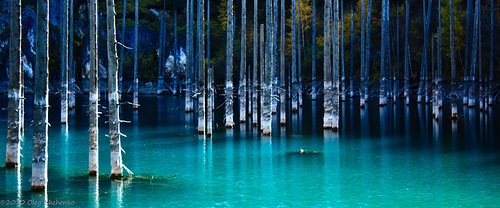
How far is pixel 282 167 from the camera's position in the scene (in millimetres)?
24781

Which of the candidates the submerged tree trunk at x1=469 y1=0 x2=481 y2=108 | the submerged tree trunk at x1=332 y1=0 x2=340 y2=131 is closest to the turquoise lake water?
the submerged tree trunk at x1=332 y1=0 x2=340 y2=131

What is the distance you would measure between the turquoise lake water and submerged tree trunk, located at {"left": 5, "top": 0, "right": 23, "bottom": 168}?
3.77 ft

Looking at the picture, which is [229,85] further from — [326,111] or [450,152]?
[450,152]

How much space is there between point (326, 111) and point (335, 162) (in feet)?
33.4

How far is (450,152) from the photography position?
2909cm

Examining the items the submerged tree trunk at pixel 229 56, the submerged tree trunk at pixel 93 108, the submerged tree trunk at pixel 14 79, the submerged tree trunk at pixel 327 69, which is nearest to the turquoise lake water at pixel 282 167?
the submerged tree trunk at pixel 93 108

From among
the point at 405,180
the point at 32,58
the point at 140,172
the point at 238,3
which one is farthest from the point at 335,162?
the point at 238,3

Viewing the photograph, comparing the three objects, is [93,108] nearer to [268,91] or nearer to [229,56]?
[268,91]

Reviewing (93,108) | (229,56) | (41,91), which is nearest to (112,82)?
(93,108)

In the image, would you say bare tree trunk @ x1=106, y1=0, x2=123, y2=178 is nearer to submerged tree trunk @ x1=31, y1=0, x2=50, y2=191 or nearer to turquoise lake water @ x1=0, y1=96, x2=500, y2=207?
turquoise lake water @ x1=0, y1=96, x2=500, y2=207

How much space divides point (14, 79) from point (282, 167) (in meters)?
9.17

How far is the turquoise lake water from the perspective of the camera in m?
19.1

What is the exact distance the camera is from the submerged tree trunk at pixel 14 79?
808 inches

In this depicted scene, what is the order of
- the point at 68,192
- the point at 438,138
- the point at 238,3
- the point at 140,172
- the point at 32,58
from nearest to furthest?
the point at 68,192, the point at 140,172, the point at 438,138, the point at 32,58, the point at 238,3
